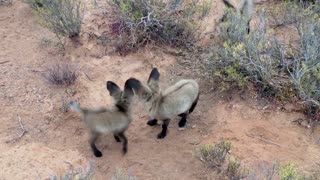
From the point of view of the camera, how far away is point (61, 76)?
6.82 m

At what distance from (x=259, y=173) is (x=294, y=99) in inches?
62.2

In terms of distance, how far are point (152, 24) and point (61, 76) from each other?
1.79 meters

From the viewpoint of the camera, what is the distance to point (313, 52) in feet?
21.3

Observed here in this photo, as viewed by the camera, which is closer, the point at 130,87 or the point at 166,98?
the point at 130,87

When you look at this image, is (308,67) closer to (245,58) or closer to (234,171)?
(245,58)

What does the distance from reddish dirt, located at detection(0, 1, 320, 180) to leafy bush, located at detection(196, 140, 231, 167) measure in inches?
5.9

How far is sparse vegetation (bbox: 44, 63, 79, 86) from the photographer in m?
6.82

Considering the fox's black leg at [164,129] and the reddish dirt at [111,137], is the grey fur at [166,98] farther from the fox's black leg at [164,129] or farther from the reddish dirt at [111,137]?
the reddish dirt at [111,137]

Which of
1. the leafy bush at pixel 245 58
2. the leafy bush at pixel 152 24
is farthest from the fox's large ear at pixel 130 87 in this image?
the leafy bush at pixel 152 24

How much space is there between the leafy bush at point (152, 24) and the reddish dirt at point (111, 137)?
0.88 feet

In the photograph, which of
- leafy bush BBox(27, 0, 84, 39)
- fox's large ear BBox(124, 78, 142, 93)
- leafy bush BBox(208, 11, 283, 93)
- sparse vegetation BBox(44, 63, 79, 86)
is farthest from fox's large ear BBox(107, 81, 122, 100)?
leafy bush BBox(27, 0, 84, 39)

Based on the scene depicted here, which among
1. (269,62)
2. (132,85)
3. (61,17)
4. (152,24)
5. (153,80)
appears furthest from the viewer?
(152,24)

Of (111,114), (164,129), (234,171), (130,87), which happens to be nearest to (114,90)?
(130,87)

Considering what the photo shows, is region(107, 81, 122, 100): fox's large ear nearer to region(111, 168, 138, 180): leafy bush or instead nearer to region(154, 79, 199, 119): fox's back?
region(154, 79, 199, 119): fox's back
